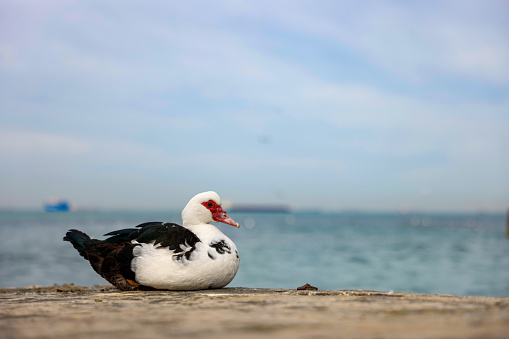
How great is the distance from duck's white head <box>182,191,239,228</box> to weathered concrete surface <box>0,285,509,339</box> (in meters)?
2.23

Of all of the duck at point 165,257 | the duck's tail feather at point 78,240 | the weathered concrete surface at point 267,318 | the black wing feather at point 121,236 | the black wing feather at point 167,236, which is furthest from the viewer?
the duck's tail feather at point 78,240

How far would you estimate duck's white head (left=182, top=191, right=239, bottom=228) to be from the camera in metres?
6.75

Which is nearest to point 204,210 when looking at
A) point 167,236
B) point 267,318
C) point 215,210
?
point 215,210

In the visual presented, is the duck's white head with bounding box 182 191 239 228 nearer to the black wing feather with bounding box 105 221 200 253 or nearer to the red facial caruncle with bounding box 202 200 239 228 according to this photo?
the red facial caruncle with bounding box 202 200 239 228

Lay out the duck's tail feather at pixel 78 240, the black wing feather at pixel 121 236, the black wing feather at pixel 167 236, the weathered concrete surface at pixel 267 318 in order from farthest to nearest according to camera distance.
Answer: the duck's tail feather at pixel 78 240 < the black wing feather at pixel 121 236 < the black wing feather at pixel 167 236 < the weathered concrete surface at pixel 267 318

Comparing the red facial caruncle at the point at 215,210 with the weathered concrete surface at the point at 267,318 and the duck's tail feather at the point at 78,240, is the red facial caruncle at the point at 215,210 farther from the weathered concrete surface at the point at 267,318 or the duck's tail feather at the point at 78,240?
the weathered concrete surface at the point at 267,318

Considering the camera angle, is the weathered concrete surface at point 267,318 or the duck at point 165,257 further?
the duck at point 165,257

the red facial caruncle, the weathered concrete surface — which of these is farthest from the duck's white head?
the weathered concrete surface

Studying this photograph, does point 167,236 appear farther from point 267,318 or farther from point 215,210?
point 267,318

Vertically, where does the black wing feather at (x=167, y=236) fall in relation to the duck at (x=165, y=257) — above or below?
above

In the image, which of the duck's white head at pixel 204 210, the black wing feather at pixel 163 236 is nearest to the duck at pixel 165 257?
the black wing feather at pixel 163 236

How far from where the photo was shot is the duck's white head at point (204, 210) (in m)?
6.75

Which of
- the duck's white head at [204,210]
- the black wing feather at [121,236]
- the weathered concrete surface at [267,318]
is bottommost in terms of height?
the weathered concrete surface at [267,318]

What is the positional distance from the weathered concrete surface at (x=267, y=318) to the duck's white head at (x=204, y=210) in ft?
7.32
